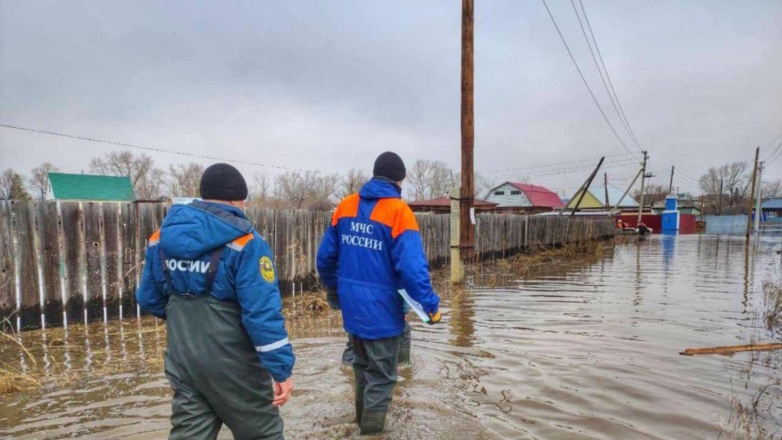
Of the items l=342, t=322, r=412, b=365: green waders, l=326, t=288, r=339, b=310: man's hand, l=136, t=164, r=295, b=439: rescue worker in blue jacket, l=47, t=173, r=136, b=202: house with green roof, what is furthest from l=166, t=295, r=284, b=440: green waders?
l=47, t=173, r=136, b=202: house with green roof

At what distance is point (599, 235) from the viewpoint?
26.5 m

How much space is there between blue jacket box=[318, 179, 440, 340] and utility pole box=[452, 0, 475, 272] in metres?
6.78

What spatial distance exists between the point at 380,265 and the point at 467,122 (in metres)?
7.49

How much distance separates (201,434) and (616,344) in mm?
4953

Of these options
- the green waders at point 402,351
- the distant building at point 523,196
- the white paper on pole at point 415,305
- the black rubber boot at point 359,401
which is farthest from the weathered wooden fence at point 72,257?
the distant building at point 523,196

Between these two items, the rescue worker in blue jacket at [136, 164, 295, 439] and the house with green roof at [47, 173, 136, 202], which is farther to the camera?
the house with green roof at [47, 173, 136, 202]

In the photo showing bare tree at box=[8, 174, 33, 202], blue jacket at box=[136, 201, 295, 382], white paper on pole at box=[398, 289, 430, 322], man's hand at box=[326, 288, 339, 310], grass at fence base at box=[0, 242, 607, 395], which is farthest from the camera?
bare tree at box=[8, 174, 33, 202]

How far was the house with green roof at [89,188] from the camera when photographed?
37.4 m

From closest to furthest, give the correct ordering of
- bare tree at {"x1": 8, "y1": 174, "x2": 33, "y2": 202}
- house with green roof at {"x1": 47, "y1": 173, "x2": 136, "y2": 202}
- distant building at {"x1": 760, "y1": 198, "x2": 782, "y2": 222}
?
1. house with green roof at {"x1": 47, "y1": 173, "x2": 136, "y2": 202}
2. bare tree at {"x1": 8, "y1": 174, "x2": 33, "y2": 202}
3. distant building at {"x1": 760, "y1": 198, "x2": 782, "y2": 222}

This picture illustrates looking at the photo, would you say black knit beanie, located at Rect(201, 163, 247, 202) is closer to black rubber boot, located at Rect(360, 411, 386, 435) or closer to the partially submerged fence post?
black rubber boot, located at Rect(360, 411, 386, 435)

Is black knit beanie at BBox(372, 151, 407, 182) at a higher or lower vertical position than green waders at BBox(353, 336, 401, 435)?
higher

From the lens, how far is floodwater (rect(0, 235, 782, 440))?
10.6 ft

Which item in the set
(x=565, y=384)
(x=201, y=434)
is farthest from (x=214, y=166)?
(x=565, y=384)

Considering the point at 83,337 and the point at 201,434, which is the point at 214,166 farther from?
the point at 83,337
